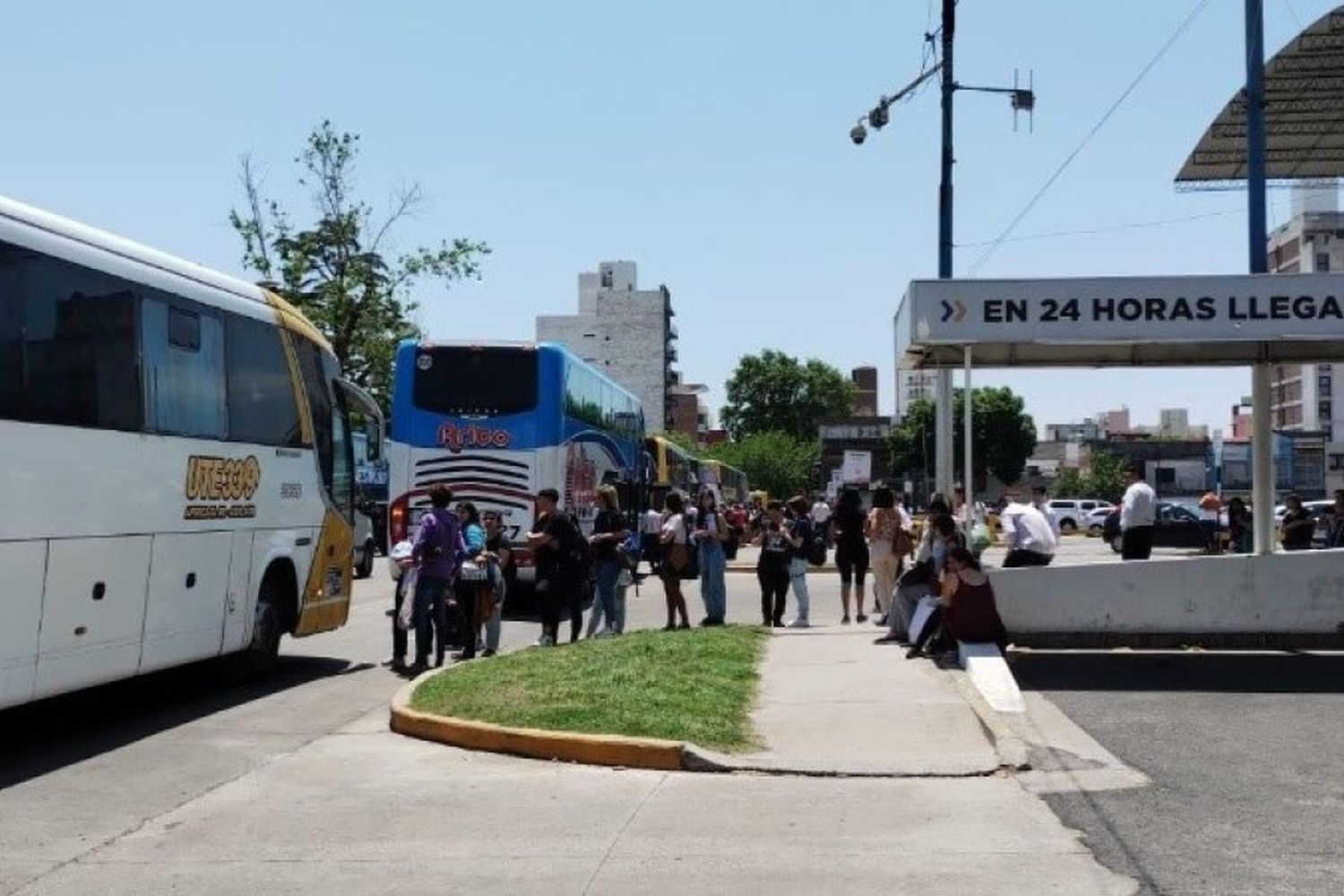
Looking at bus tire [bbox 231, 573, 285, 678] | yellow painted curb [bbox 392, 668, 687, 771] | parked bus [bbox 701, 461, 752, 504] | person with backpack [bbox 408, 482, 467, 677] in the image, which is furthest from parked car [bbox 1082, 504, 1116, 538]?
yellow painted curb [bbox 392, 668, 687, 771]

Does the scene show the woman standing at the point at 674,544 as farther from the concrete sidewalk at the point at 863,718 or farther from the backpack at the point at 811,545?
the backpack at the point at 811,545

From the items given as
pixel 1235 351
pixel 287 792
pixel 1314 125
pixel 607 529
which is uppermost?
pixel 1314 125

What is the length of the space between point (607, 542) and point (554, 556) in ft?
3.61

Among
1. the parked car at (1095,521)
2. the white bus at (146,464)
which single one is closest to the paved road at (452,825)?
the white bus at (146,464)

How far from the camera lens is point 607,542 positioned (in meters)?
16.3

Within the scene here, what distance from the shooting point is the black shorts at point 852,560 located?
18.8 metres

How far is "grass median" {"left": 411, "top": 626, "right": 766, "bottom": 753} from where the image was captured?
10.2m

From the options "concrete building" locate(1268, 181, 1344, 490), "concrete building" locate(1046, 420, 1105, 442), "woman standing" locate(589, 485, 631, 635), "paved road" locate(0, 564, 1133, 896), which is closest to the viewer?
"paved road" locate(0, 564, 1133, 896)

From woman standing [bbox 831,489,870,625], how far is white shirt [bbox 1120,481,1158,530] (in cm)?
315

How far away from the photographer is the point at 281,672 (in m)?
15.3

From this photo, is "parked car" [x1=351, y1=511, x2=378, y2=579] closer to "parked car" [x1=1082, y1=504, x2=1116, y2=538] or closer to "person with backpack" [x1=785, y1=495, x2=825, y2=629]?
"person with backpack" [x1=785, y1=495, x2=825, y2=629]

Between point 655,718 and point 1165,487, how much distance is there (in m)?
101

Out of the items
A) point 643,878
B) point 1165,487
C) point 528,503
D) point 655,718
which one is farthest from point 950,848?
point 1165,487

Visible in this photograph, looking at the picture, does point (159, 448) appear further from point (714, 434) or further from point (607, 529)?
point (714, 434)
